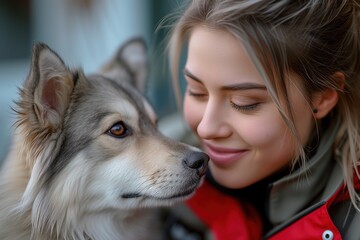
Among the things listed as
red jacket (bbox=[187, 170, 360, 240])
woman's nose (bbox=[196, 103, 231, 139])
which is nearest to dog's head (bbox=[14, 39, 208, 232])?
woman's nose (bbox=[196, 103, 231, 139])

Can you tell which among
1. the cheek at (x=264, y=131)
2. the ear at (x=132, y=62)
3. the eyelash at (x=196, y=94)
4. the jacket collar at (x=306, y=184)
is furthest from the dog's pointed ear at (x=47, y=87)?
the jacket collar at (x=306, y=184)

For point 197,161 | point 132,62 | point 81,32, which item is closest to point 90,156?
point 197,161

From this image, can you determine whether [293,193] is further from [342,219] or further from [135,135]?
[135,135]

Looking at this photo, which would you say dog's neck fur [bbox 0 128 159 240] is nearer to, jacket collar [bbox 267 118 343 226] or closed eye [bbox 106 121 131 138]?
closed eye [bbox 106 121 131 138]

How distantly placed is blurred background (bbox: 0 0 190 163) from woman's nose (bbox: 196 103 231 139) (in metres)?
1.50

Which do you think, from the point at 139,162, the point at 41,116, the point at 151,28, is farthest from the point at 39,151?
the point at 151,28

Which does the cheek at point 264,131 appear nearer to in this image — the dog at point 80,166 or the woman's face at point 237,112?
the woman's face at point 237,112

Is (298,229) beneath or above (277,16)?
beneath

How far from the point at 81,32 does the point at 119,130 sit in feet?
8.48

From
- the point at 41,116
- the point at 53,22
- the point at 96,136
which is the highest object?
the point at 41,116

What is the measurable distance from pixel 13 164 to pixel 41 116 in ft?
1.10

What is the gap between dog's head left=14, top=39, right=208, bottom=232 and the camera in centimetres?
186

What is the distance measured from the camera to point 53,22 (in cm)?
497

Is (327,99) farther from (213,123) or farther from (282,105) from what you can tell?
(213,123)
